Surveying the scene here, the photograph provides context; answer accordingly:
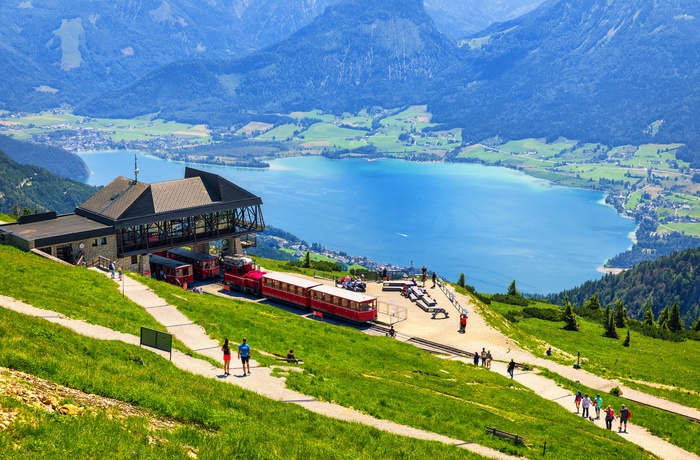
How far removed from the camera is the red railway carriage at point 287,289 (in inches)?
2223

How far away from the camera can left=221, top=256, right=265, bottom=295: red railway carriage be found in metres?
59.2

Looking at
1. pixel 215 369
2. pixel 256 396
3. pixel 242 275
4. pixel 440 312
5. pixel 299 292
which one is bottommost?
pixel 440 312

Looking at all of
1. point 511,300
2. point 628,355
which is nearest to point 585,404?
point 628,355

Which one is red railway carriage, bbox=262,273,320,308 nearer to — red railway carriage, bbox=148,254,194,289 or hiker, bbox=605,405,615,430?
red railway carriage, bbox=148,254,194,289

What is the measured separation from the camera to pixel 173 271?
59.7m

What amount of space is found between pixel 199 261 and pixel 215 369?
111 feet

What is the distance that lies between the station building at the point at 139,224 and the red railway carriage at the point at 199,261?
130 cm

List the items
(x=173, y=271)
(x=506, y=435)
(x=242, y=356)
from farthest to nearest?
(x=173, y=271) → (x=242, y=356) → (x=506, y=435)

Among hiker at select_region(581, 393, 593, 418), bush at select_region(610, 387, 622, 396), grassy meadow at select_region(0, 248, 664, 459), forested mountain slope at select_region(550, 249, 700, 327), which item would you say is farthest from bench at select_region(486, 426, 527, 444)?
forested mountain slope at select_region(550, 249, 700, 327)

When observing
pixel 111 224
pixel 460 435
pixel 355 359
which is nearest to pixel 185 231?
pixel 111 224

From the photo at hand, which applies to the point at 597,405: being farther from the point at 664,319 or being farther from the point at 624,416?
the point at 664,319

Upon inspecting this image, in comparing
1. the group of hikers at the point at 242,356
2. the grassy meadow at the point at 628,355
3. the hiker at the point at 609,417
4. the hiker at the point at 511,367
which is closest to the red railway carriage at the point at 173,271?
the grassy meadow at the point at 628,355

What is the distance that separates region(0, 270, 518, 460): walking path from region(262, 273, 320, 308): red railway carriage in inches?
674

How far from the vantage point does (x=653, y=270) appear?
16750 centimetres
